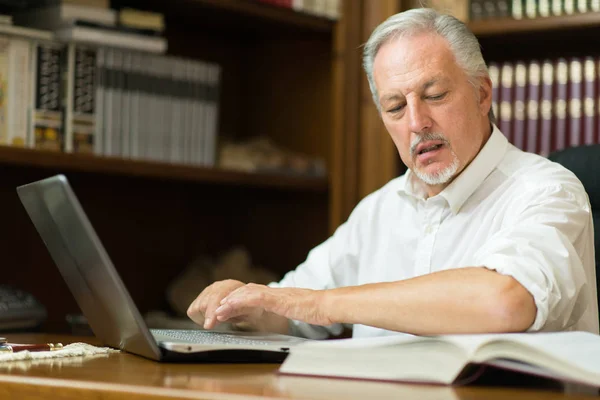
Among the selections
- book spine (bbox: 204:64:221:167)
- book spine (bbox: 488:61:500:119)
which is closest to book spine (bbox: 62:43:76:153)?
book spine (bbox: 204:64:221:167)

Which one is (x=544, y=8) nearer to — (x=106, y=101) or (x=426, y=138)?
(x=426, y=138)

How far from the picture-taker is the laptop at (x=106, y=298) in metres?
1.07

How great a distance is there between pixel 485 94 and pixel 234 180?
38.0 inches

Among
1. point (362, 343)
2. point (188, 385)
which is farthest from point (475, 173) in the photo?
point (188, 385)

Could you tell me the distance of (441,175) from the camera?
151 centimetres

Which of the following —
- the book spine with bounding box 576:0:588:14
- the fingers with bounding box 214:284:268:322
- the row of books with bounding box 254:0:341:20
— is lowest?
the fingers with bounding box 214:284:268:322

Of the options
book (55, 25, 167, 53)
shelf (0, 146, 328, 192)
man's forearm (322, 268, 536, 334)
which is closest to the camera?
man's forearm (322, 268, 536, 334)

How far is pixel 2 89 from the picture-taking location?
2008 millimetres

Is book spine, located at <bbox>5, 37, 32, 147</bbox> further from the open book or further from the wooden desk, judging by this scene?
the open book

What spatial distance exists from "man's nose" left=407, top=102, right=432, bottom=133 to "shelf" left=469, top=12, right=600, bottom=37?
34.0 inches

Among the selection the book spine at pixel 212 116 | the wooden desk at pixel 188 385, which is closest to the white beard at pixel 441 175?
the wooden desk at pixel 188 385

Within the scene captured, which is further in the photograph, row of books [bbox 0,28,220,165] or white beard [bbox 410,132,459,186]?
row of books [bbox 0,28,220,165]

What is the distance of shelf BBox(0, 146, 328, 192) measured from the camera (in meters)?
1.98

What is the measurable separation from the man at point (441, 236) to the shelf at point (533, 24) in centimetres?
Result: 65
